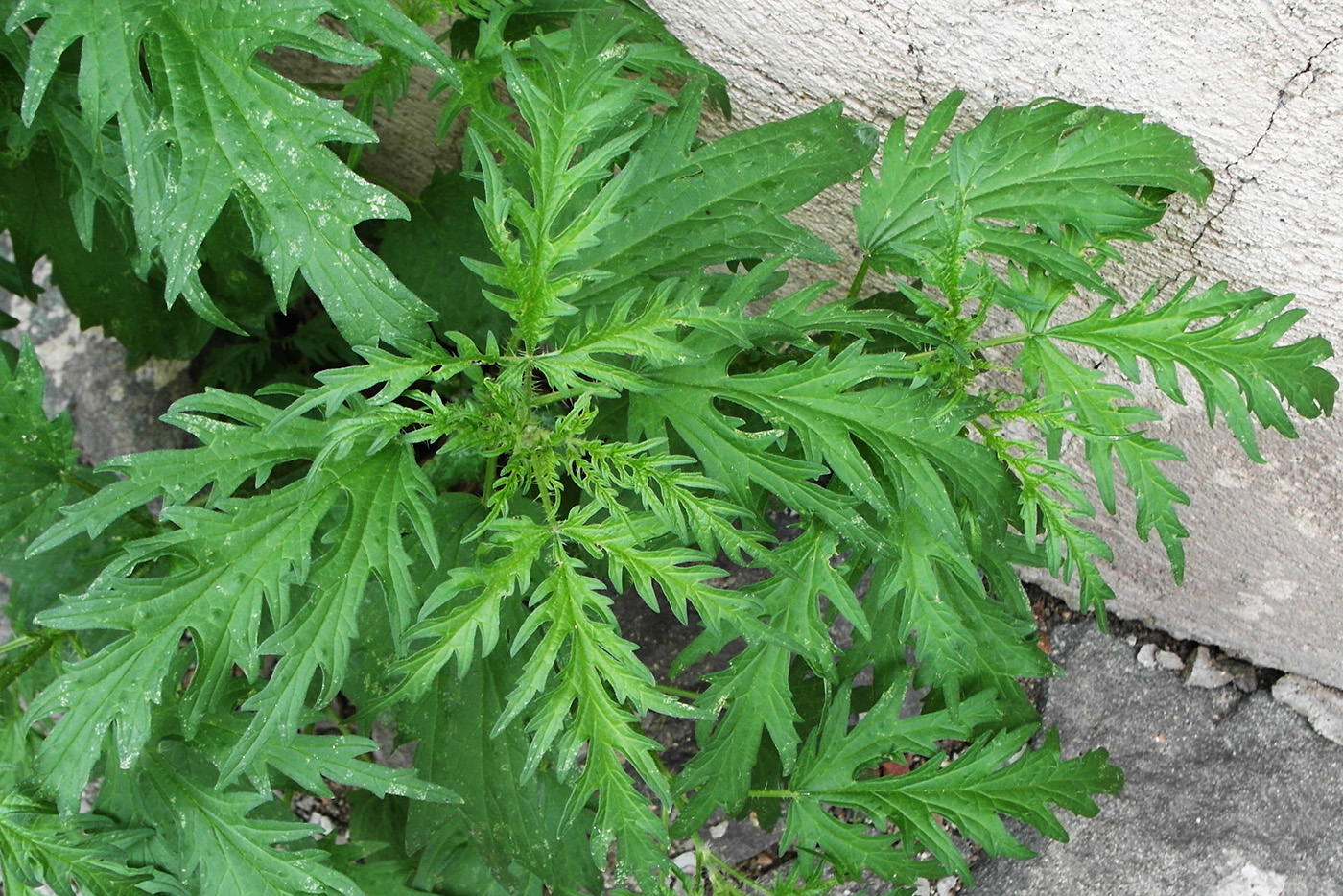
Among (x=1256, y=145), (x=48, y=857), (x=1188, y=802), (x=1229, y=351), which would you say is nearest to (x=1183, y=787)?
(x=1188, y=802)

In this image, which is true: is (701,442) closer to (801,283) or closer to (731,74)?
(731,74)

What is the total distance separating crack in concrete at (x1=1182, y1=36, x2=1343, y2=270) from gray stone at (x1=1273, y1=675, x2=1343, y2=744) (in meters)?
1.40

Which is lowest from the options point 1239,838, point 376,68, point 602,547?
point 1239,838

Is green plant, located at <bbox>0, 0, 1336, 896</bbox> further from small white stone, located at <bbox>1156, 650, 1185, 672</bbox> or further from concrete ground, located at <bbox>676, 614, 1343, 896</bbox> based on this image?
small white stone, located at <bbox>1156, 650, 1185, 672</bbox>

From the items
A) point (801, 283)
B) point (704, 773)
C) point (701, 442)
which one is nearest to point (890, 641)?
point (704, 773)

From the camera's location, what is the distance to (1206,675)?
286cm

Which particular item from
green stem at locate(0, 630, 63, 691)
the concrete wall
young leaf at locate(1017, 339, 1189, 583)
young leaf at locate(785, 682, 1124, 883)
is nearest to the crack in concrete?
the concrete wall

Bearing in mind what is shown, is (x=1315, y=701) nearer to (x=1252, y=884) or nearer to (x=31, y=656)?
(x=1252, y=884)

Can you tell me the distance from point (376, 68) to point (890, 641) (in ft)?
4.66

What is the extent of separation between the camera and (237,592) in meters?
1.62

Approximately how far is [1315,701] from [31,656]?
3.01 meters

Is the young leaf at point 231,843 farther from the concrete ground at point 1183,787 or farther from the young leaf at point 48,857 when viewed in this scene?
the concrete ground at point 1183,787

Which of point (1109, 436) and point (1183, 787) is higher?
point (1109, 436)

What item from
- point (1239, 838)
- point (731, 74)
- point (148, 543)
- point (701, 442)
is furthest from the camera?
point (1239, 838)
